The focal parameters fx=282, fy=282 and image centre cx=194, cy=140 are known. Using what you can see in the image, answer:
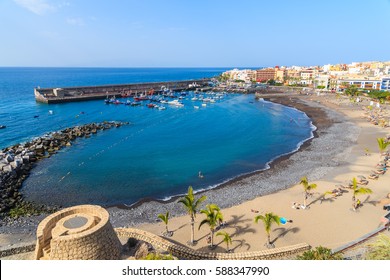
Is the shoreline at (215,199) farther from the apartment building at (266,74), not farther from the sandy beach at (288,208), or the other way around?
the apartment building at (266,74)

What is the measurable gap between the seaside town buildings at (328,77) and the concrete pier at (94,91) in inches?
A: 1761

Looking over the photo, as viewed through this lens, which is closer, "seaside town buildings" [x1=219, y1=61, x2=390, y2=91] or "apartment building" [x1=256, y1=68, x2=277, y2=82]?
"seaside town buildings" [x1=219, y1=61, x2=390, y2=91]

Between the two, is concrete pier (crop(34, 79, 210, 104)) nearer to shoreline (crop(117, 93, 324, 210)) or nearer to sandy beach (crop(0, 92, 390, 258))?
shoreline (crop(117, 93, 324, 210))

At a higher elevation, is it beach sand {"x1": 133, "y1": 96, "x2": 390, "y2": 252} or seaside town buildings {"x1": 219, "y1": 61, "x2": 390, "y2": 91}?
seaside town buildings {"x1": 219, "y1": 61, "x2": 390, "y2": 91}

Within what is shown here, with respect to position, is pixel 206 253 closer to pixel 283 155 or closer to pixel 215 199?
pixel 215 199

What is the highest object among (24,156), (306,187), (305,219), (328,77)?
(328,77)

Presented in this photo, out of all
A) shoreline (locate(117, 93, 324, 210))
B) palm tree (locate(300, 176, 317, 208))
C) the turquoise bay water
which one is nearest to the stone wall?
palm tree (locate(300, 176, 317, 208))

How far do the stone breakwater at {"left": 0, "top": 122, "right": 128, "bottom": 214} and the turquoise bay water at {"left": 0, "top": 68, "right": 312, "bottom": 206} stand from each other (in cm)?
123

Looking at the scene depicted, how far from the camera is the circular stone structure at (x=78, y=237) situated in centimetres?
1166

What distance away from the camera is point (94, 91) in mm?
104812

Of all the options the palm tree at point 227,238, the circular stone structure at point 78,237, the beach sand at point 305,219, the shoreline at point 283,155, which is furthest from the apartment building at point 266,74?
the circular stone structure at point 78,237

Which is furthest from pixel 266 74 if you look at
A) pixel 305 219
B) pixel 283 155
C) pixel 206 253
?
pixel 206 253

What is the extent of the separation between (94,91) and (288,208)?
94980mm

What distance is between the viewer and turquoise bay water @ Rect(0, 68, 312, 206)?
3141 centimetres
